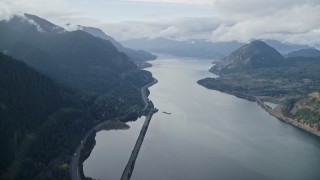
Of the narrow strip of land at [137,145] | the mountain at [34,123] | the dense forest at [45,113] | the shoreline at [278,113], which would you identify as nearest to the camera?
the mountain at [34,123]

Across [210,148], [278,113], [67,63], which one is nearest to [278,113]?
[278,113]

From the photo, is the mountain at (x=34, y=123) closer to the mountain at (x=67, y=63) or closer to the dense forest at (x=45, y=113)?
the dense forest at (x=45, y=113)

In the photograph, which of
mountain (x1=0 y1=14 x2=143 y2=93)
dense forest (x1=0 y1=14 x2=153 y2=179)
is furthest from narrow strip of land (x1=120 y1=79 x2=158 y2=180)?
mountain (x1=0 y1=14 x2=143 y2=93)

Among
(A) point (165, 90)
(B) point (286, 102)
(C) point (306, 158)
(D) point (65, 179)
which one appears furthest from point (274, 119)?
(D) point (65, 179)

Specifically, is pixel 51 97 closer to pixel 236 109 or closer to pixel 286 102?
pixel 236 109

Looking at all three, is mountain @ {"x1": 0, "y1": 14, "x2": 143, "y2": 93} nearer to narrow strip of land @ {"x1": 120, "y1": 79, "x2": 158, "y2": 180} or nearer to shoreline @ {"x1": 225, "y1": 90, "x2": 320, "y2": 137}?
narrow strip of land @ {"x1": 120, "y1": 79, "x2": 158, "y2": 180}

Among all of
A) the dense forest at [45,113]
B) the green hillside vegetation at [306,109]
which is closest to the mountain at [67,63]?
the dense forest at [45,113]

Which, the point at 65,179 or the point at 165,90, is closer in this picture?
the point at 65,179
